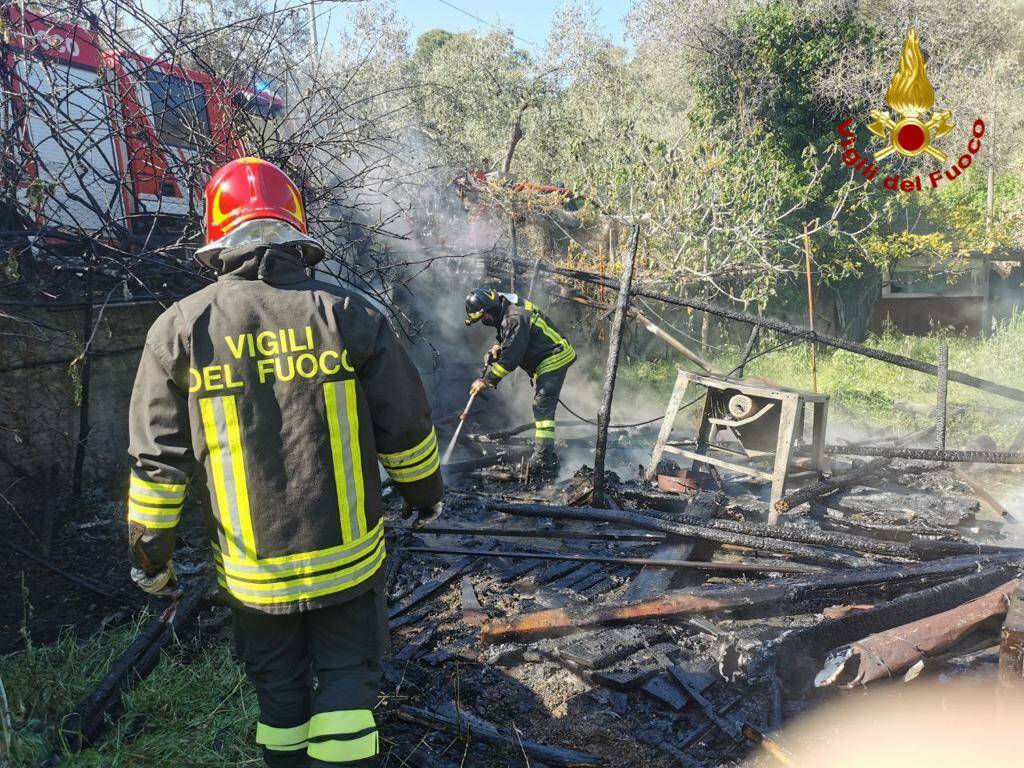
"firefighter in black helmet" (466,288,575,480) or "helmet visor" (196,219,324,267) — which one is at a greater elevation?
"helmet visor" (196,219,324,267)

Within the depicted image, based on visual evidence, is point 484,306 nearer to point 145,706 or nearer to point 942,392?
point 942,392

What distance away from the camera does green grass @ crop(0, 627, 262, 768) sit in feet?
8.75

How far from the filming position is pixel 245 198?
240cm

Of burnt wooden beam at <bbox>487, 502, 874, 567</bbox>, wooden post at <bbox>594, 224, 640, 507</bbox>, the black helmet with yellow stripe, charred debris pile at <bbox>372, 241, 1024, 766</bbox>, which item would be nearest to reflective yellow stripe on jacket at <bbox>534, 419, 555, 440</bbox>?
the black helmet with yellow stripe

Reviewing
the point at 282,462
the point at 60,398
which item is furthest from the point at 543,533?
the point at 60,398

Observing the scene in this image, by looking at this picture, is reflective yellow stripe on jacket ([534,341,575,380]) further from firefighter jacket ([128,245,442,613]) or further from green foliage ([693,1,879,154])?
green foliage ([693,1,879,154])

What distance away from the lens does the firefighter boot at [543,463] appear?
698cm

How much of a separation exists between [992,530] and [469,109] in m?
17.7

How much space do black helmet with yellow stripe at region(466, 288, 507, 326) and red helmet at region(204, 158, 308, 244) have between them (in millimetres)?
4852

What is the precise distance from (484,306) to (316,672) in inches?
210

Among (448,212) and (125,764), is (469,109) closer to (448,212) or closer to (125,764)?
(448,212)

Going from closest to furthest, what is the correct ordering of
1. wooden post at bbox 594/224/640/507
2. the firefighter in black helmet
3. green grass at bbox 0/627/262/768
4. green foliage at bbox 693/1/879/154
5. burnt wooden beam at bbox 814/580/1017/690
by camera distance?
green grass at bbox 0/627/262/768
burnt wooden beam at bbox 814/580/1017/690
wooden post at bbox 594/224/640/507
the firefighter in black helmet
green foliage at bbox 693/1/879/154

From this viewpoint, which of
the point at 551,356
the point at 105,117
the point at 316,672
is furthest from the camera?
the point at 551,356

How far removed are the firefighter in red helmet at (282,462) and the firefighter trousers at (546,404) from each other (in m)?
5.01
